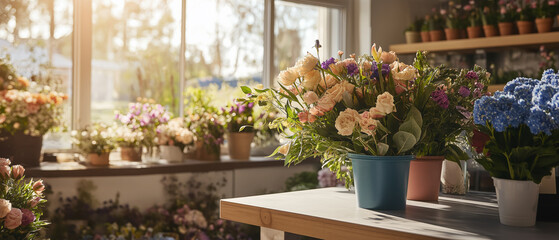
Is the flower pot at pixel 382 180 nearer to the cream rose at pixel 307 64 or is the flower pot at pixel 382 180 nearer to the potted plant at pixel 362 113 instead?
the potted plant at pixel 362 113

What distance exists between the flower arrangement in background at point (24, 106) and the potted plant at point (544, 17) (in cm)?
314

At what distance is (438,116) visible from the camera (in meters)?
1.74

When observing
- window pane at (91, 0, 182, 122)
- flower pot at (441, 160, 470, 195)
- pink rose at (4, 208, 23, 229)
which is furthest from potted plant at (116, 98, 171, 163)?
flower pot at (441, 160, 470, 195)

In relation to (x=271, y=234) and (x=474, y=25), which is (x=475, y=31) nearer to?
(x=474, y=25)

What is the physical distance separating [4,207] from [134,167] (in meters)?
1.46

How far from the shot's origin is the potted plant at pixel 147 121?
3.99m

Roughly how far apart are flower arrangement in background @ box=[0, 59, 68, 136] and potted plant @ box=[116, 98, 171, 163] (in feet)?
1.45

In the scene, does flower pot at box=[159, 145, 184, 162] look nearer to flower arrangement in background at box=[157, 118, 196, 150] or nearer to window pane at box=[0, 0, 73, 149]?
flower arrangement in background at box=[157, 118, 196, 150]

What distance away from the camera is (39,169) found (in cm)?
344

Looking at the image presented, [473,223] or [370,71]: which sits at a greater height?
[370,71]

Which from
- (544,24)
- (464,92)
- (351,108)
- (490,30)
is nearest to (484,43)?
(490,30)

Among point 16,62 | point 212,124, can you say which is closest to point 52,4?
point 16,62

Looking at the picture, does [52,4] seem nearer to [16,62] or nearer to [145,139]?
[16,62]

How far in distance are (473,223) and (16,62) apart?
3092 millimetres
